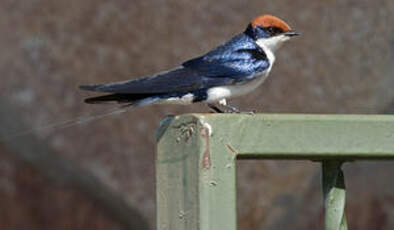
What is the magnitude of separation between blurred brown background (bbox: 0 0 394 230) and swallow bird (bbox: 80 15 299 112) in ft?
2.70

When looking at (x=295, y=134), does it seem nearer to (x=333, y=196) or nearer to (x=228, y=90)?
(x=333, y=196)

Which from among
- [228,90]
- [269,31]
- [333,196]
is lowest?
[333,196]

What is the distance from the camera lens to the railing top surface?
5.24 ft

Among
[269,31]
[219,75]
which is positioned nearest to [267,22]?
[269,31]

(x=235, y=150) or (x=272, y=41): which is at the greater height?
(x=272, y=41)

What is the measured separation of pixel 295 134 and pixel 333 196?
0.12 meters

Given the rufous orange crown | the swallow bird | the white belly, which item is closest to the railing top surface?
the swallow bird

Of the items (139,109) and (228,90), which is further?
(139,109)

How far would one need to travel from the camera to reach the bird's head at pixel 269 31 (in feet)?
8.54

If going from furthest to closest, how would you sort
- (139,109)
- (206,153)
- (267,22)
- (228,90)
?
(139,109)
(267,22)
(228,90)
(206,153)

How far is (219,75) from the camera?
7.98ft

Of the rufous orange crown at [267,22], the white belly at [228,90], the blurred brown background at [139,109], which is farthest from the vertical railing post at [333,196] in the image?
the blurred brown background at [139,109]

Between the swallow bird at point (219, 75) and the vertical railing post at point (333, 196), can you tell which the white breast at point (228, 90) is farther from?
the vertical railing post at point (333, 196)

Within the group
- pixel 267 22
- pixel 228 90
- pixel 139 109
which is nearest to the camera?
pixel 228 90
